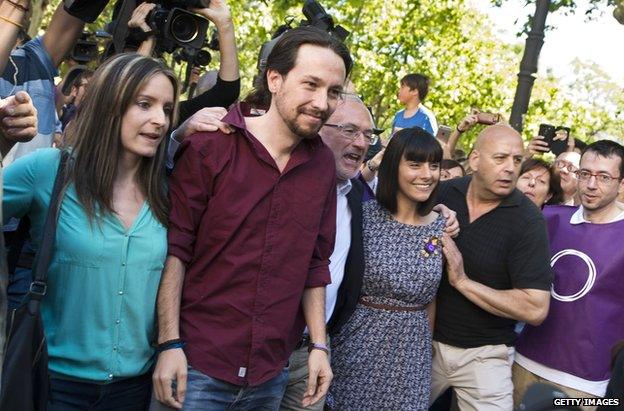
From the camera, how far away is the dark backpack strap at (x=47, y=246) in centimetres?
290

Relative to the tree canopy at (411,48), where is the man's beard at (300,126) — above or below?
below

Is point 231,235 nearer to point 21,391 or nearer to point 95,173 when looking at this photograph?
point 95,173

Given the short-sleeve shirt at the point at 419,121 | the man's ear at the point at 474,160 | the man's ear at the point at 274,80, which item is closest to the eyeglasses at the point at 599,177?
the man's ear at the point at 474,160

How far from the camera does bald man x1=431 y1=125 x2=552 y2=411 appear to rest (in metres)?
4.61

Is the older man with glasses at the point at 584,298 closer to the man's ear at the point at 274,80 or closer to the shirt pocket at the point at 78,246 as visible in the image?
the man's ear at the point at 274,80

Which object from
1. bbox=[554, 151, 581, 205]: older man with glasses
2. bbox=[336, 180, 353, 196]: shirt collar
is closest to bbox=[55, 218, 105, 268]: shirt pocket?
bbox=[336, 180, 353, 196]: shirt collar

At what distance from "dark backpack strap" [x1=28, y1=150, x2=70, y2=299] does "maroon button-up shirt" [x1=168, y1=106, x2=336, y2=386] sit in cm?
49

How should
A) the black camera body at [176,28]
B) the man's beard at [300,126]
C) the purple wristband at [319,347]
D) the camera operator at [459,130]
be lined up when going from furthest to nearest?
the camera operator at [459,130] → the black camera body at [176,28] → the purple wristband at [319,347] → the man's beard at [300,126]

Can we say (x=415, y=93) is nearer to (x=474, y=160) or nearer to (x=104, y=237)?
(x=474, y=160)

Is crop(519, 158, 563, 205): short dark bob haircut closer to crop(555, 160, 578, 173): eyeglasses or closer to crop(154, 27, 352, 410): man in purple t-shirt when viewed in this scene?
crop(555, 160, 578, 173): eyeglasses

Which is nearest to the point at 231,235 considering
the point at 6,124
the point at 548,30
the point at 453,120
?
the point at 6,124

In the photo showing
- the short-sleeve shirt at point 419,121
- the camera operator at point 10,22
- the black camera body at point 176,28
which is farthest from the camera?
the short-sleeve shirt at point 419,121

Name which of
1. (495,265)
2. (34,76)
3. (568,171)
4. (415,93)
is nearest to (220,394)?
(34,76)

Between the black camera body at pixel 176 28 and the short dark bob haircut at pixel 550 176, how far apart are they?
3.61 m
